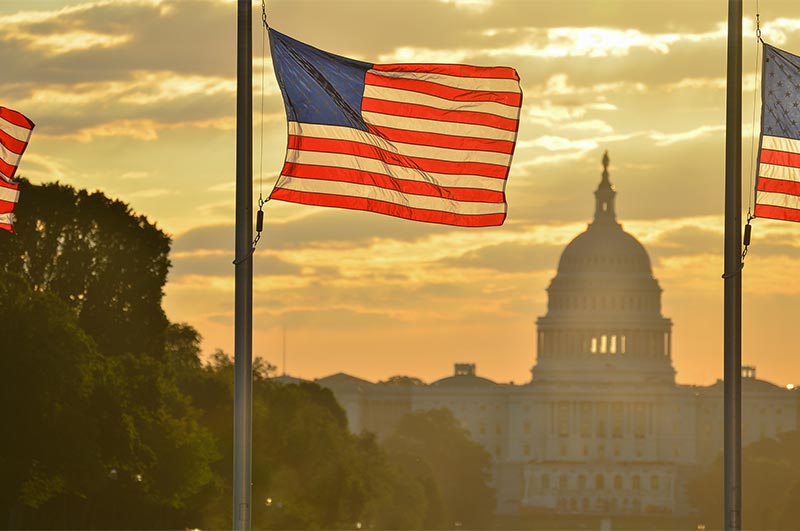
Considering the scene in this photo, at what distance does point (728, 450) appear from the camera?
34.5 m

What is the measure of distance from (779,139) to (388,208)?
6.29 m

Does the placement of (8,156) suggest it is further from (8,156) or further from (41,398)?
(41,398)

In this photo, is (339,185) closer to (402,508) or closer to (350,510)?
(350,510)

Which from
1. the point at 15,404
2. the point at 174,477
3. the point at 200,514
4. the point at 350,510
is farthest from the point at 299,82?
the point at 350,510

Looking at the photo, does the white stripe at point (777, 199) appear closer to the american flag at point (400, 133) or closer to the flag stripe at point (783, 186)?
the flag stripe at point (783, 186)

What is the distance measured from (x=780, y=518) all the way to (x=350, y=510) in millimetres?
40464

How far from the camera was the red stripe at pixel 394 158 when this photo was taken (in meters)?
33.0

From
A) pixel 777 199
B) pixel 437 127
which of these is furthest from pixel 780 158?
pixel 437 127

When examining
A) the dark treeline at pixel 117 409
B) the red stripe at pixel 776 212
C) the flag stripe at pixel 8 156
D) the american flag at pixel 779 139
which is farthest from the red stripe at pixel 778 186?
the dark treeline at pixel 117 409

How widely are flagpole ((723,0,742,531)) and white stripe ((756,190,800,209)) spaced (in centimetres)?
40

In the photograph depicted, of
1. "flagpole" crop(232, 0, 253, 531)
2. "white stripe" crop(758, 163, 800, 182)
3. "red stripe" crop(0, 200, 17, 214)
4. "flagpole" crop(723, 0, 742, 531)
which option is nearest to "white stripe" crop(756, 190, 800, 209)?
"white stripe" crop(758, 163, 800, 182)

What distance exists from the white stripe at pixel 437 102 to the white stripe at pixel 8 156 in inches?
316

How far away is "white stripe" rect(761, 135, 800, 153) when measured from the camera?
35.4 metres

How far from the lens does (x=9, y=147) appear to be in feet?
128
